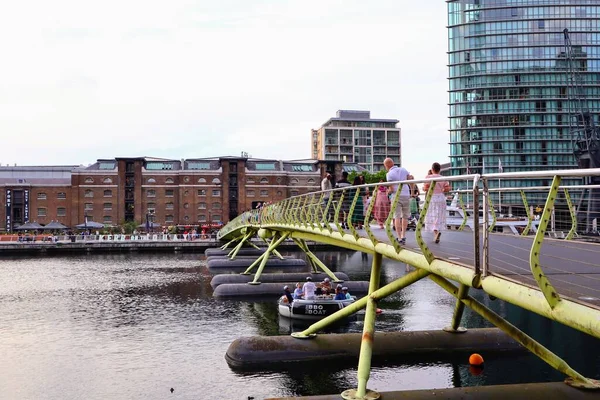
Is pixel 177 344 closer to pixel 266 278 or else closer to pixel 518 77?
pixel 266 278

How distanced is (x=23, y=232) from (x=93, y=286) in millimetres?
65617

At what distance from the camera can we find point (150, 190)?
11344cm

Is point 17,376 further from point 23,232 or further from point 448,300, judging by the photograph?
point 23,232

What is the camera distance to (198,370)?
21938 millimetres

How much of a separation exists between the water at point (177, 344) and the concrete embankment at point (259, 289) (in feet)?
3.81

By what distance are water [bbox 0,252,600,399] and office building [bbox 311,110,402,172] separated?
131884 mm

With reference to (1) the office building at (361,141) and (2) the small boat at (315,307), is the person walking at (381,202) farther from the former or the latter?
(1) the office building at (361,141)

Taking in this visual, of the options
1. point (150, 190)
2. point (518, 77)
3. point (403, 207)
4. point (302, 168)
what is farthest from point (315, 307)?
point (518, 77)

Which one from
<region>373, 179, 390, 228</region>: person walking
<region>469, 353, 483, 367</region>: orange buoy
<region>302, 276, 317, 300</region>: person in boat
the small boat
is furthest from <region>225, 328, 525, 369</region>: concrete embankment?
<region>302, 276, 317, 300</region>: person in boat

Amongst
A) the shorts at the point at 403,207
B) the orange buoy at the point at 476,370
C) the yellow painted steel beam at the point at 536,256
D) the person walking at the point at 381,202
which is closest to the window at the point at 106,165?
the orange buoy at the point at 476,370

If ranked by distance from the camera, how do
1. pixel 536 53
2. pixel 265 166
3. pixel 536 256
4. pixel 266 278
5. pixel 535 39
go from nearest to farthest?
1. pixel 536 256
2. pixel 266 278
3. pixel 265 166
4. pixel 535 39
5. pixel 536 53

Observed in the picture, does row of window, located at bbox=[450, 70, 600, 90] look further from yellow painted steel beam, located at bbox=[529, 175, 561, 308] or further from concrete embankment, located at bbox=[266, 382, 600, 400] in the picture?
yellow painted steel beam, located at bbox=[529, 175, 561, 308]

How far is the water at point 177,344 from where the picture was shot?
19844 millimetres

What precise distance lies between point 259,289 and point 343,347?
1798cm
